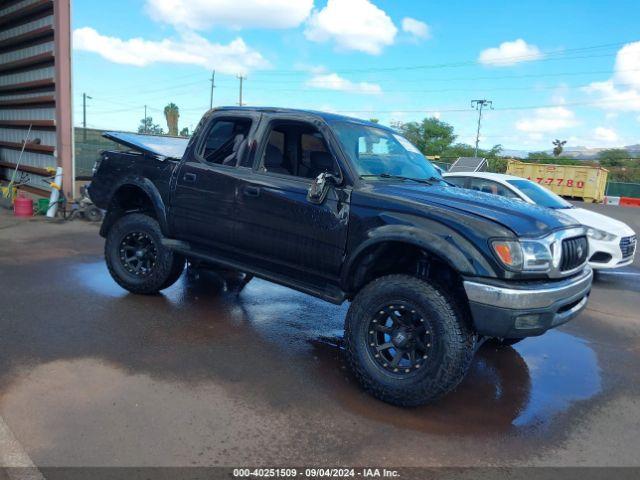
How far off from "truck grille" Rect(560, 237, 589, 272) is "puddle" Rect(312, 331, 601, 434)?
101 cm

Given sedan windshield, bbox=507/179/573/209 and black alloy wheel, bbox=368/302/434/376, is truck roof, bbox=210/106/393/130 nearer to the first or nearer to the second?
black alloy wheel, bbox=368/302/434/376

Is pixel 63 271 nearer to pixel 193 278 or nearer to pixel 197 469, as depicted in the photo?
pixel 193 278

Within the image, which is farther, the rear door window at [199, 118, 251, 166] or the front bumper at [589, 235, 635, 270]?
the front bumper at [589, 235, 635, 270]

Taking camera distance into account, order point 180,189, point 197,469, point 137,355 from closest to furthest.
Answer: point 197,469, point 137,355, point 180,189

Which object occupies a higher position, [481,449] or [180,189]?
[180,189]

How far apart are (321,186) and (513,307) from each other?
1.55 m

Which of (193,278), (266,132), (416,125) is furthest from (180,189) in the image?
(416,125)

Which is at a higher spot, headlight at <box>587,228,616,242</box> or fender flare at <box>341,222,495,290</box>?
fender flare at <box>341,222,495,290</box>

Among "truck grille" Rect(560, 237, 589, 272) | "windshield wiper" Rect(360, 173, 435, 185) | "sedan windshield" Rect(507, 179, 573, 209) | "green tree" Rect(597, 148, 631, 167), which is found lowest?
Answer: "truck grille" Rect(560, 237, 589, 272)

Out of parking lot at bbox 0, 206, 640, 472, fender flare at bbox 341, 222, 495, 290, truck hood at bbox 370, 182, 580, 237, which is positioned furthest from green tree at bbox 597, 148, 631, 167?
fender flare at bbox 341, 222, 495, 290

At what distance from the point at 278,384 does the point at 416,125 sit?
93675mm

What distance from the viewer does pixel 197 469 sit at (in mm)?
2707

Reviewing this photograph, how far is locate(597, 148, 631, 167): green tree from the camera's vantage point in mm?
63253

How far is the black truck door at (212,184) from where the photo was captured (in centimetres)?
451
